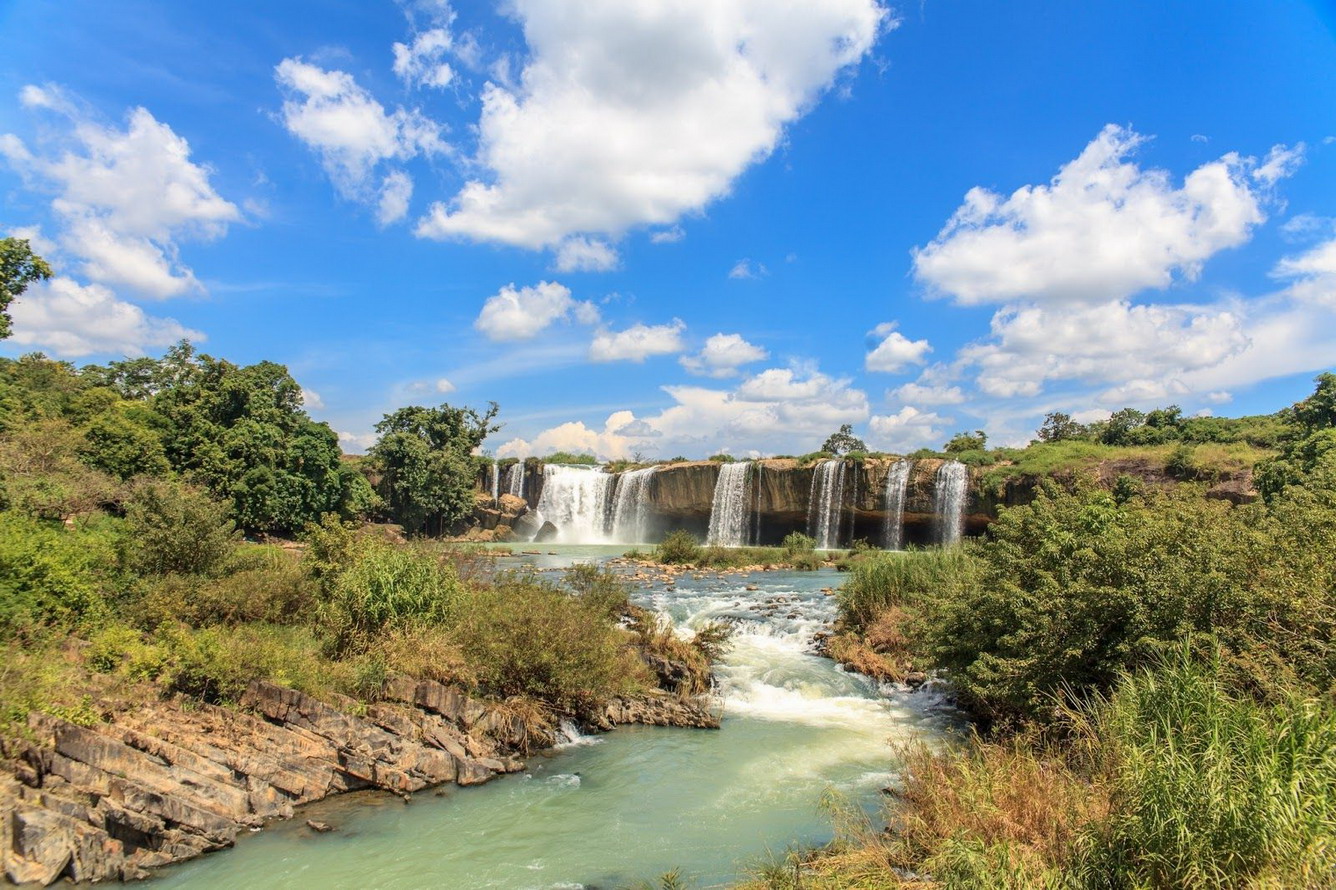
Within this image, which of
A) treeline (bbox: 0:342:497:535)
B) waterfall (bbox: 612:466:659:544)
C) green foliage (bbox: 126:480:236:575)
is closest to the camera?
green foliage (bbox: 126:480:236:575)

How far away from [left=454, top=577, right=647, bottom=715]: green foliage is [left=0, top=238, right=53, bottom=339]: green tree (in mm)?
19063

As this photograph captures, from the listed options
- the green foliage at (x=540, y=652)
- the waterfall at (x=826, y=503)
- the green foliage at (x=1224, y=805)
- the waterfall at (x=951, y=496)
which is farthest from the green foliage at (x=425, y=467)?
the green foliage at (x=1224, y=805)

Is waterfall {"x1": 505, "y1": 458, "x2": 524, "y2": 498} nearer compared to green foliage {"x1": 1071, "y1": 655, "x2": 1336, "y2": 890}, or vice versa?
green foliage {"x1": 1071, "y1": 655, "x2": 1336, "y2": 890}

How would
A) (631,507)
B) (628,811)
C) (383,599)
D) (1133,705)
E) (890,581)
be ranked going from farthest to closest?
(631,507)
(890,581)
(383,599)
(628,811)
(1133,705)

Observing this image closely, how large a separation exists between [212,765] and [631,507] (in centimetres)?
4727

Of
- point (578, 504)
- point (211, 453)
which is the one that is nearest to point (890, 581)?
point (211, 453)

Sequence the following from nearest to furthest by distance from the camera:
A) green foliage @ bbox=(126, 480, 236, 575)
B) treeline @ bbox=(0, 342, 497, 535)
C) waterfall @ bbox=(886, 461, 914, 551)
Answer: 1. green foliage @ bbox=(126, 480, 236, 575)
2. treeline @ bbox=(0, 342, 497, 535)
3. waterfall @ bbox=(886, 461, 914, 551)

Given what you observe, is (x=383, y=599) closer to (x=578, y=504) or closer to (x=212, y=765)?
(x=212, y=765)

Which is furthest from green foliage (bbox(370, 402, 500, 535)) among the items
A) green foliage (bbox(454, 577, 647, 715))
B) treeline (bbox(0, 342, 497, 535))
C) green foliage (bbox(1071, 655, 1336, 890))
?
green foliage (bbox(1071, 655, 1336, 890))

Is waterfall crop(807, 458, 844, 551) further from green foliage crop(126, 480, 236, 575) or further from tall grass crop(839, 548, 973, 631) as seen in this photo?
green foliage crop(126, 480, 236, 575)

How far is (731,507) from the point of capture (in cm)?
4962

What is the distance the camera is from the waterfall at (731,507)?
4912 cm

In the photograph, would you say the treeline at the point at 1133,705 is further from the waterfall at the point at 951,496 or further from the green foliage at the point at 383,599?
the waterfall at the point at 951,496

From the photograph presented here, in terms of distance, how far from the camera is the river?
722 centimetres
